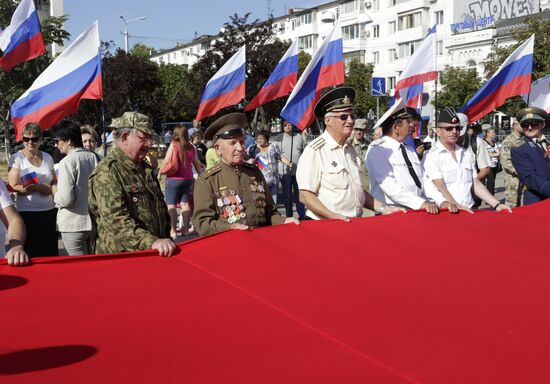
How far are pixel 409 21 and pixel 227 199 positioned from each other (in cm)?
7336

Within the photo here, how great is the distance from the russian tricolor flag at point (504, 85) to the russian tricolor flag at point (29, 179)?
6011mm

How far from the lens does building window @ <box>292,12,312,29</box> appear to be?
9469 centimetres

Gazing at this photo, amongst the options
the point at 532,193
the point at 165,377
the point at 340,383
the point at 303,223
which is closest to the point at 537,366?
the point at 340,383

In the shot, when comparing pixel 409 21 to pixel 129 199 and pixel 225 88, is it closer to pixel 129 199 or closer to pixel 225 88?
pixel 225 88

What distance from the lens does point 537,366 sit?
2854mm

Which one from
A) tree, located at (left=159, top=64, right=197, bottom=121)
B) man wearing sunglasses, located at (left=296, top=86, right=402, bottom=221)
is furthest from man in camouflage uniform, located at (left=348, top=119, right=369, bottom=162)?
tree, located at (left=159, top=64, right=197, bottom=121)

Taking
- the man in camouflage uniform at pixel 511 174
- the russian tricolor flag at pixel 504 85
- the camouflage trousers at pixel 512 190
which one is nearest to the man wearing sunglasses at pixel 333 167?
the man in camouflage uniform at pixel 511 174

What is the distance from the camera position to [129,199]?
13.8 feet

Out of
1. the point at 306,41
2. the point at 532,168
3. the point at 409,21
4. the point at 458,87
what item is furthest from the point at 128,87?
the point at 306,41

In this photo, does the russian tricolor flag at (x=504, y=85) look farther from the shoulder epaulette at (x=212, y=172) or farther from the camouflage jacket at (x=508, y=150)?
the shoulder epaulette at (x=212, y=172)

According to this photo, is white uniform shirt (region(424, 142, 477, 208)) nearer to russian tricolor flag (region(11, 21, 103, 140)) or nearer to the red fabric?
the red fabric

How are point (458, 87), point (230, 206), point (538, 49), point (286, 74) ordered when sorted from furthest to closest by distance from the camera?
point (458, 87) < point (538, 49) < point (286, 74) < point (230, 206)

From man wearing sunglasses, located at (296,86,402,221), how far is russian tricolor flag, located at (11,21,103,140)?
3.09 metres

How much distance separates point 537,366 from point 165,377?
58.9 inches
